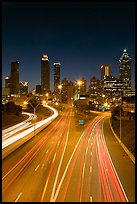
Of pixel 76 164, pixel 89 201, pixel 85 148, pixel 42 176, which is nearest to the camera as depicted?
pixel 89 201

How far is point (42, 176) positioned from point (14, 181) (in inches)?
119

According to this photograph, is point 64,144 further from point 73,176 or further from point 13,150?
point 73,176

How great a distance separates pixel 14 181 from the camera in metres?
24.7

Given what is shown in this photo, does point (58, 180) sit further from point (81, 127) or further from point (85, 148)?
point (81, 127)

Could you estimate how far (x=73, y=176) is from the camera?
26.5 m

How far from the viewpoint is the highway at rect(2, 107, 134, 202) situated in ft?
69.2

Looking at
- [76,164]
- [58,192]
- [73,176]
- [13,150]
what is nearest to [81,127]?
[13,150]

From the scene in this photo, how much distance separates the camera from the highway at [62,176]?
21088 mm

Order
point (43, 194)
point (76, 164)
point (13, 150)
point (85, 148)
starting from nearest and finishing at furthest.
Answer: point (43, 194) < point (76, 164) < point (13, 150) < point (85, 148)

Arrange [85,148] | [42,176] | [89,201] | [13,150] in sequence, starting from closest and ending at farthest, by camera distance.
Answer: [89,201], [42,176], [13,150], [85,148]

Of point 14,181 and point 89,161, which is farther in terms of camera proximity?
point 89,161

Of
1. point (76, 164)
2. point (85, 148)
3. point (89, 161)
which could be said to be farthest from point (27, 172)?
point (85, 148)

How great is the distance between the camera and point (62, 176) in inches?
1038

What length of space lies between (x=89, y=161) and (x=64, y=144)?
12869 mm
